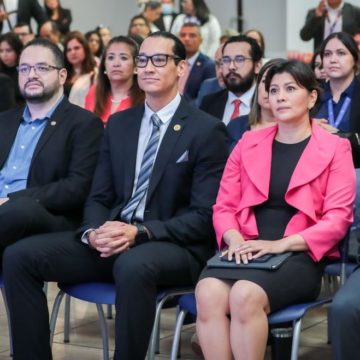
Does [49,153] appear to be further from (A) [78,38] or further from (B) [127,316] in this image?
(A) [78,38]

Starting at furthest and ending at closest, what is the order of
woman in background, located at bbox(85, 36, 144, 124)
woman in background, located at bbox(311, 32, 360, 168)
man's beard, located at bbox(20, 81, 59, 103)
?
woman in background, located at bbox(85, 36, 144, 124), woman in background, located at bbox(311, 32, 360, 168), man's beard, located at bbox(20, 81, 59, 103)

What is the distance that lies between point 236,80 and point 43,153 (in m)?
1.88

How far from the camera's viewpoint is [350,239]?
3.82 metres

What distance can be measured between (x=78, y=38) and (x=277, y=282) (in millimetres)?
5400

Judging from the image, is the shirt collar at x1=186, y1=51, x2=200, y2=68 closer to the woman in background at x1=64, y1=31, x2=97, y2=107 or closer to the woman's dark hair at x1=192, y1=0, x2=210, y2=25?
the woman in background at x1=64, y1=31, x2=97, y2=107

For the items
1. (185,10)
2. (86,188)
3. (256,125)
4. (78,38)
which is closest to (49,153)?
(86,188)

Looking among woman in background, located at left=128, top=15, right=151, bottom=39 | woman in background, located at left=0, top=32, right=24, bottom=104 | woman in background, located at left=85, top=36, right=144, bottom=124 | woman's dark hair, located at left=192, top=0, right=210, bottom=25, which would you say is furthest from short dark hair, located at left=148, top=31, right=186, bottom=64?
woman's dark hair, located at left=192, top=0, right=210, bottom=25

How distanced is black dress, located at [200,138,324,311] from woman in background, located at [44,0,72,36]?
8.92 metres

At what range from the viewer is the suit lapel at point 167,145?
4145 millimetres

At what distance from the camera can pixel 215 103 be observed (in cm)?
612

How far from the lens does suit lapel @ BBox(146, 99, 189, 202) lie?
414cm

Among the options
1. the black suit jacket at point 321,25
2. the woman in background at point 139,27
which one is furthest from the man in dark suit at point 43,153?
the woman in background at point 139,27

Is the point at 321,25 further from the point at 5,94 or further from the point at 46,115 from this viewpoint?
the point at 46,115

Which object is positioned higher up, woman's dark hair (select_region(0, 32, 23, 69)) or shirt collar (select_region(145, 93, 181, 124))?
woman's dark hair (select_region(0, 32, 23, 69))
